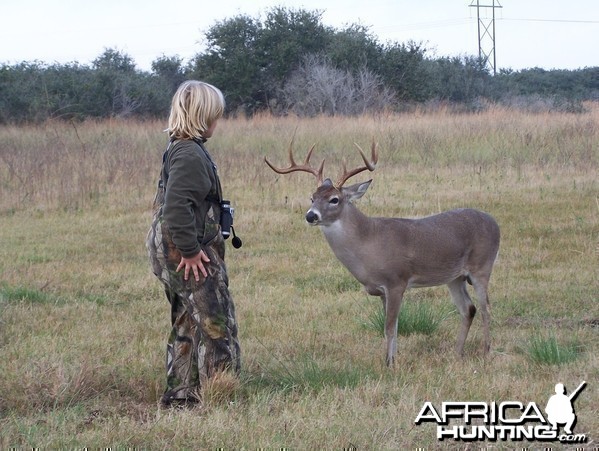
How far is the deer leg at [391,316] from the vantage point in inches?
244

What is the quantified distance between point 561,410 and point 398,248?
2.16 metres

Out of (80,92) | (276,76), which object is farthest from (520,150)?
(276,76)

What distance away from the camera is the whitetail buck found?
6461 millimetres

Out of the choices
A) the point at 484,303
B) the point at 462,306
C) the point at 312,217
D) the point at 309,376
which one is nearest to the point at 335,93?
the point at 462,306

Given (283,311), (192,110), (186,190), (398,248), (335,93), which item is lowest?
(283,311)

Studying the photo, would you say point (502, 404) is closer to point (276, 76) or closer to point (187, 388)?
point (187, 388)

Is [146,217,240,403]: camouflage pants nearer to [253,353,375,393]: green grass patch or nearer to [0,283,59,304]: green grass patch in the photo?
[253,353,375,393]: green grass patch

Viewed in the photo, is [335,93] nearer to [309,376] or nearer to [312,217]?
[312,217]

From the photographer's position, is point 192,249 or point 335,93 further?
point 335,93

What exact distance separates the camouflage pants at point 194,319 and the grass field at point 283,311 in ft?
0.57

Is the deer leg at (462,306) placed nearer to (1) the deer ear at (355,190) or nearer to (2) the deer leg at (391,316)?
(2) the deer leg at (391,316)

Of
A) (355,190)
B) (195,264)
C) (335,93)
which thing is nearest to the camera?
(195,264)

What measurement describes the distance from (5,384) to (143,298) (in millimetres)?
2942

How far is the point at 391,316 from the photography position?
6.34 metres
